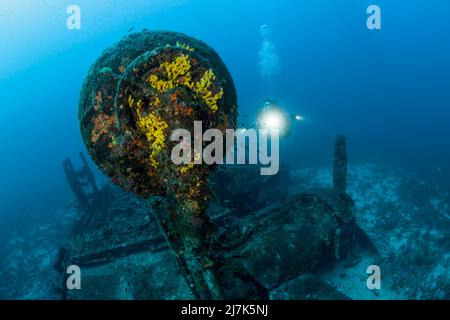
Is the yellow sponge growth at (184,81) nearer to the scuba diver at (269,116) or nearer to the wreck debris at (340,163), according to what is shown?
the wreck debris at (340,163)

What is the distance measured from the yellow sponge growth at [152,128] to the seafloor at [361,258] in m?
3.17

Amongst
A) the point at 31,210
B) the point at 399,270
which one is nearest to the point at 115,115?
the point at 399,270

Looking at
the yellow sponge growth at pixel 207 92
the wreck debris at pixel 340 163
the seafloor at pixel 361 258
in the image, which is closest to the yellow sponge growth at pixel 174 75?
the yellow sponge growth at pixel 207 92

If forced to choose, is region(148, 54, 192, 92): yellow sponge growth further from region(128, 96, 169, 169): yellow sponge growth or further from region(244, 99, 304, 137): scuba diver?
region(244, 99, 304, 137): scuba diver

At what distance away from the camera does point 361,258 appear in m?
10.0

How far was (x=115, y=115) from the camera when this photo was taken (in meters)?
3.78

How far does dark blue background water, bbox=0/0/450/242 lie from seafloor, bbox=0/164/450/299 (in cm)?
451

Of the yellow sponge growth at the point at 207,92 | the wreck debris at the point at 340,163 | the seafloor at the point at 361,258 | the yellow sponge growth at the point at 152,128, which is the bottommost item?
the seafloor at the point at 361,258

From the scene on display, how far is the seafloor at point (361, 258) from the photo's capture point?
7.03 metres

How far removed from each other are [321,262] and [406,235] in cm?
647

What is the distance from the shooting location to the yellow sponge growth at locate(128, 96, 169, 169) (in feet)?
10.3

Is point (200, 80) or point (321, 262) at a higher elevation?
point (200, 80)

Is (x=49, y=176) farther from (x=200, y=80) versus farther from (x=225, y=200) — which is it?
(x=200, y=80)

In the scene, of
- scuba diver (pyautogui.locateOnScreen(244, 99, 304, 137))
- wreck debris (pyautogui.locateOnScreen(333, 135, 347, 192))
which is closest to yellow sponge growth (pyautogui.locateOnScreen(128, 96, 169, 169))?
wreck debris (pyautogui.locateOnScreen(333, 135, 347, 192))
